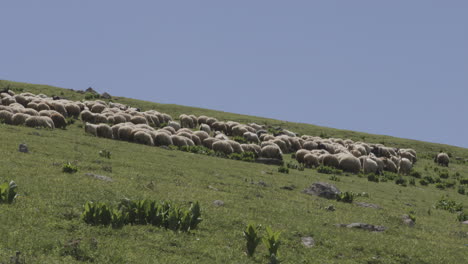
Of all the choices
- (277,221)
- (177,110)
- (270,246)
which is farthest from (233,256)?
(177,110)

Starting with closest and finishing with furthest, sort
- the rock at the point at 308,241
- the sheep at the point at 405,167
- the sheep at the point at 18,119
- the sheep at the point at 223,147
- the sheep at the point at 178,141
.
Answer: the rock at the point at 308,241 → the sheep at the point at 18,119 → the sheep at the point at 178,141 → the sheep at the point at 223,147 → the sheep at the point at 405,167

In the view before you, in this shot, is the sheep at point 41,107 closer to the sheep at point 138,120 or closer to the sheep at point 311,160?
the sheep at point 138,120

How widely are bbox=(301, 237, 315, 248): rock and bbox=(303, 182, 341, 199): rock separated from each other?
7932 mm

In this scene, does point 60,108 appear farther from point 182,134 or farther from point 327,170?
point 327,170

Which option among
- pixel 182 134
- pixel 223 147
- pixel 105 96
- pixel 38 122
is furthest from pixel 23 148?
pixel 105 96

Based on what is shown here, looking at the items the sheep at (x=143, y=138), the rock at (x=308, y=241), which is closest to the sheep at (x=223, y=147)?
the sheep at (x=143, y=138)

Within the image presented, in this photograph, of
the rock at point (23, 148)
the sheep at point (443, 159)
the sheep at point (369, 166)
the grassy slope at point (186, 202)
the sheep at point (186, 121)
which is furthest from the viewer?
the sheep at point (443, 159)

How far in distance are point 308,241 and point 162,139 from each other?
19618 mm

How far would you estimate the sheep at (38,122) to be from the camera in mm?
28562

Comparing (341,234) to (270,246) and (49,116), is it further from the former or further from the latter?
(49,116)

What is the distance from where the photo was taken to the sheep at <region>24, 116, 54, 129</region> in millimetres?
28562

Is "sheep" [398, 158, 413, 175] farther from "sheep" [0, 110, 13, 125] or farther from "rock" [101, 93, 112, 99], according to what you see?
"rock" [101, 93, 112, 99]

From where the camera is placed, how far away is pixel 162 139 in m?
30.6

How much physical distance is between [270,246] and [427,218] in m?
11.9
